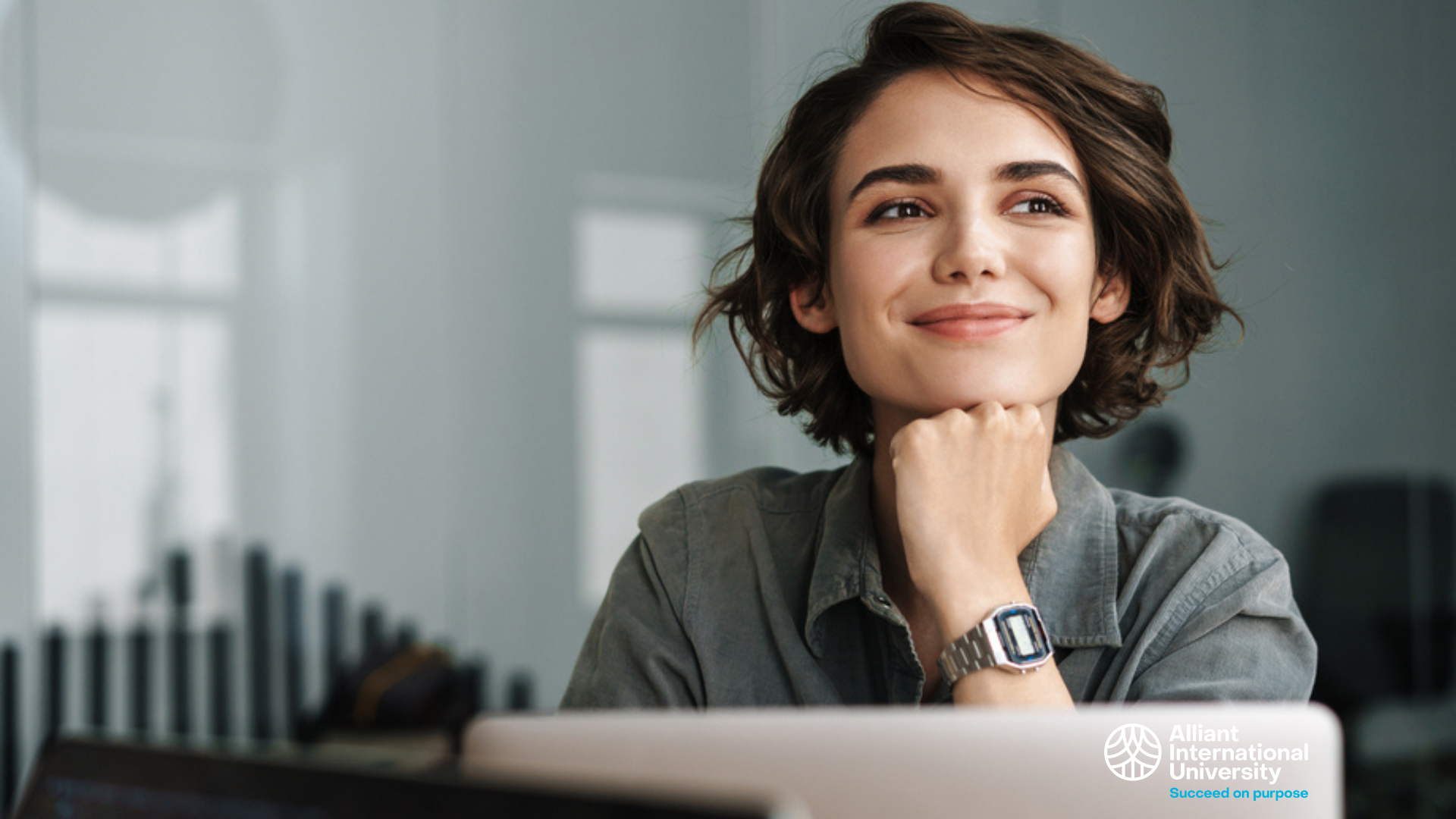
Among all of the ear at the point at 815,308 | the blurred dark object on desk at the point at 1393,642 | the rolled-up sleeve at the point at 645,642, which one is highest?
the ear at the point at 815,308

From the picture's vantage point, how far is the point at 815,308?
1.41 metres

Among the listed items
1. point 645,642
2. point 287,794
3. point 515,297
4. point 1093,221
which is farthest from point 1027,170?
point 515,297

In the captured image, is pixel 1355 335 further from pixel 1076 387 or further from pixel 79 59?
pixel 79 59

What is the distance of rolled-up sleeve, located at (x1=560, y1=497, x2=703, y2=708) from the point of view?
1217 mm

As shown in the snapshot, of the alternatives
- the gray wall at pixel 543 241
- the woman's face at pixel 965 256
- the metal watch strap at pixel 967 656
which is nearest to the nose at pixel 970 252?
the woman's face at pixel 965 256

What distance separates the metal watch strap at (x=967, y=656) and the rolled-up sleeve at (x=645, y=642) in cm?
32

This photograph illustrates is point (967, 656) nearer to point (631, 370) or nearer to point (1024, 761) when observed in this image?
point (1024, 761)

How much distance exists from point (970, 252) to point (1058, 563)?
32cm

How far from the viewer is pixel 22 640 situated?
→ 8.38 ft

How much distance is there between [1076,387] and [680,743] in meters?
0.99

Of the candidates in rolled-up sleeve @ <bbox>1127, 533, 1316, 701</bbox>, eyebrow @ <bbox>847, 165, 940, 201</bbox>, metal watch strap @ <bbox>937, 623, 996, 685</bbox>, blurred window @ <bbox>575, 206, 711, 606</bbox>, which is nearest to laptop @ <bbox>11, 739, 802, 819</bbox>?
metal watch strap @ <bbox>937, 623, 996, 685</bbox>

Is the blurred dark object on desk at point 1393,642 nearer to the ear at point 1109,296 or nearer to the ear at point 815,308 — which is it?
the ear at point 1109,296

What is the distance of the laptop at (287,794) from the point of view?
35 cm

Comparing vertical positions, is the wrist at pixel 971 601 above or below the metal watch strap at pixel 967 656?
above
